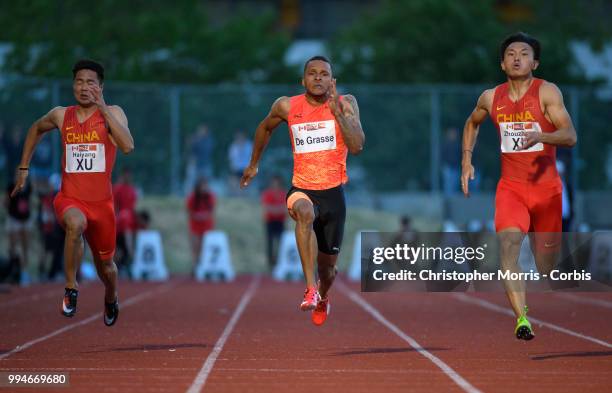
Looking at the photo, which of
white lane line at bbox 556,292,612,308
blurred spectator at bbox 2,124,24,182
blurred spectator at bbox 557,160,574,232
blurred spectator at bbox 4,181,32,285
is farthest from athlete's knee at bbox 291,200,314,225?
blurred spectator at bbox 2,124,24,182

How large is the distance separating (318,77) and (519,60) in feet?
5.25

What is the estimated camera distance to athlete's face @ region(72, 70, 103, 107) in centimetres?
1145

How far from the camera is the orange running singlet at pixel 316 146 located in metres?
11.2

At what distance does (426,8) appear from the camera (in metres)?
47.9

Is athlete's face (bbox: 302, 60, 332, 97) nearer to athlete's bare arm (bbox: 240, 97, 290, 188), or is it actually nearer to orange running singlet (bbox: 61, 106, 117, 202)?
athlete's bare arm (bbox: 240, 97, 290, 188)

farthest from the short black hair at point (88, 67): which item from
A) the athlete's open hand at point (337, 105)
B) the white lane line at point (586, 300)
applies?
the white lane line at point (586, 300)

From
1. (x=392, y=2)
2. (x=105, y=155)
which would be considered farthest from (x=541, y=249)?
(x=392, y=2)

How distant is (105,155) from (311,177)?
173 cm

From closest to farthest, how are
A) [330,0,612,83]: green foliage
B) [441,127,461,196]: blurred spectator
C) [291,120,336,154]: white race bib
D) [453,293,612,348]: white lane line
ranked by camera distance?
[291,120,336,154]: white race bib < [453,293,612,348]: white lane line < [441,127,461,196]: blurred spectator < [330,0,612,83]: green foliage

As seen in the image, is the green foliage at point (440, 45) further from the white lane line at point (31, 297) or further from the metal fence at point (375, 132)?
the white lane line at point (31, 297)

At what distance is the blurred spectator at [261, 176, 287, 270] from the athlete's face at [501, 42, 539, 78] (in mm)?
17262

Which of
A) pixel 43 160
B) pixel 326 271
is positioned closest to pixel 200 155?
pixel 43 160

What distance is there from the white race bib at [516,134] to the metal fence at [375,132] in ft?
58.6

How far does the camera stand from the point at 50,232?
81.3ft
